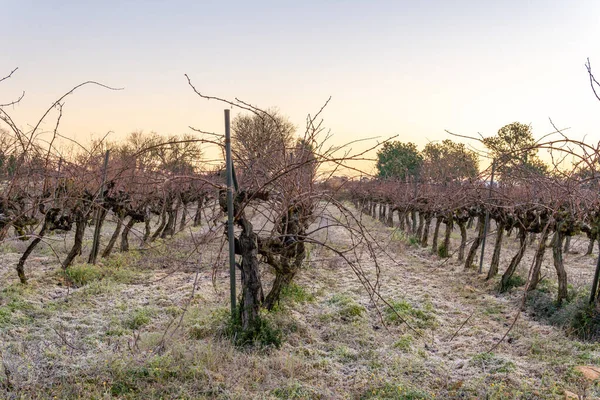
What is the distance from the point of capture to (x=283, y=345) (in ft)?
16.8

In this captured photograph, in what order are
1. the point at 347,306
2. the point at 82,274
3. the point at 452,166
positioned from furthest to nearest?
the point at 452,166 → the point at 82,274 → the point at 347,306

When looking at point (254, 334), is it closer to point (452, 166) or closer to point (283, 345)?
point (283, 345)

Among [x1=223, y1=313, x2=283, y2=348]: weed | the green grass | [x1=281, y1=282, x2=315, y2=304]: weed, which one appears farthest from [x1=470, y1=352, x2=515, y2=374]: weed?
[x1=281, y1=282, x2=315, y2=304]: weed

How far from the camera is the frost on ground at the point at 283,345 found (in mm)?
4059

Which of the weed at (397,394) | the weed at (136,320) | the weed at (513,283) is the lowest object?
the weed at (136,320)

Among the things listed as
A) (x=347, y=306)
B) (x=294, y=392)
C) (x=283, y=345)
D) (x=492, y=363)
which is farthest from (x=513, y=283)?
(x=294, y=392)

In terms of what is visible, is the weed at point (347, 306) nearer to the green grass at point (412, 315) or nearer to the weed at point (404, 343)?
the green grass at point (412, 315)

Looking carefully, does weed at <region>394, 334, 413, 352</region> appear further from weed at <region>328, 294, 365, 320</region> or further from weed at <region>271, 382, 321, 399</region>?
weed at <region>271, 382, 321, 399</region>

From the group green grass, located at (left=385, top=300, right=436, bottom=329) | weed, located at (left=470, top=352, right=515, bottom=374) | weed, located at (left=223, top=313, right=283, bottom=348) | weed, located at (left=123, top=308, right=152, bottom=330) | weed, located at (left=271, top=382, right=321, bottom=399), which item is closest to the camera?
weed, located at (left=271, top=382, right=321, bottom=399)

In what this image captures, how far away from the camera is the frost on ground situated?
13.3 feet

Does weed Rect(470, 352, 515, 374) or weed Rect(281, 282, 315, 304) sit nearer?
weed Rect(470, 352, 515, 374)

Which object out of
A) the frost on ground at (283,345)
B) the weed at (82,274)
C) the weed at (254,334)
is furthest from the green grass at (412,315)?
the weed at (82,274)

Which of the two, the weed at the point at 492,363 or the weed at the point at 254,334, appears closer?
the weed at the point at 492,363

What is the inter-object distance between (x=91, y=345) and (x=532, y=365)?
502 centimetres
